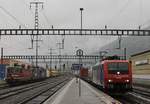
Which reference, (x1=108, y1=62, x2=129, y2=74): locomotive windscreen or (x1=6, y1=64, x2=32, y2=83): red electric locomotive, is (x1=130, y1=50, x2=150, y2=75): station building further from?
(x1=108, y1=62, x2=129, y2=74): locomotive windscreen

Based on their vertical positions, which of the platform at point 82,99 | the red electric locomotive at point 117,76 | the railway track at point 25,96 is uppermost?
the red electric locomotive at point 117,76

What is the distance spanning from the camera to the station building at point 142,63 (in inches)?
2135

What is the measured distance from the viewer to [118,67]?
31.5 m

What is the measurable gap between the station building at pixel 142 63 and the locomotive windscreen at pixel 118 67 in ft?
74.1

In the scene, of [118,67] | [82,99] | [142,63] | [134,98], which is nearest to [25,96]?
[82,99]

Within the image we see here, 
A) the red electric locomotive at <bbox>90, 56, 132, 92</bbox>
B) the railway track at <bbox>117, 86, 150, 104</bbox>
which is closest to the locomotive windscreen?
the red electric locomotive at <bbox>90, 56, 132, 92</bbox>

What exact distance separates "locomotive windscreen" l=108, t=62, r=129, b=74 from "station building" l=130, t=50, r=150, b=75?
74.1 ft

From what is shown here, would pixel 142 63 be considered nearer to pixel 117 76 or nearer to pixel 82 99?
pixel 117 76

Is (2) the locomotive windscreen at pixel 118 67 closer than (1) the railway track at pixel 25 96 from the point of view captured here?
No

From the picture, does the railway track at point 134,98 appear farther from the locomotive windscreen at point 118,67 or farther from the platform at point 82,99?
the locomotive windscreen at point 118,67

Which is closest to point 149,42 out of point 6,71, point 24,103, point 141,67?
point 141,67

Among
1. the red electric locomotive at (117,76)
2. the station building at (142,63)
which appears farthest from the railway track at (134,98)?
the station building at (142,63)

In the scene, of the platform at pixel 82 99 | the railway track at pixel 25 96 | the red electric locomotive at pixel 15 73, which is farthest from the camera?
the red electric locomotive at pixel 15 73

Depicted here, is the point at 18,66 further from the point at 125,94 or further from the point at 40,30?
the point at 125,94
